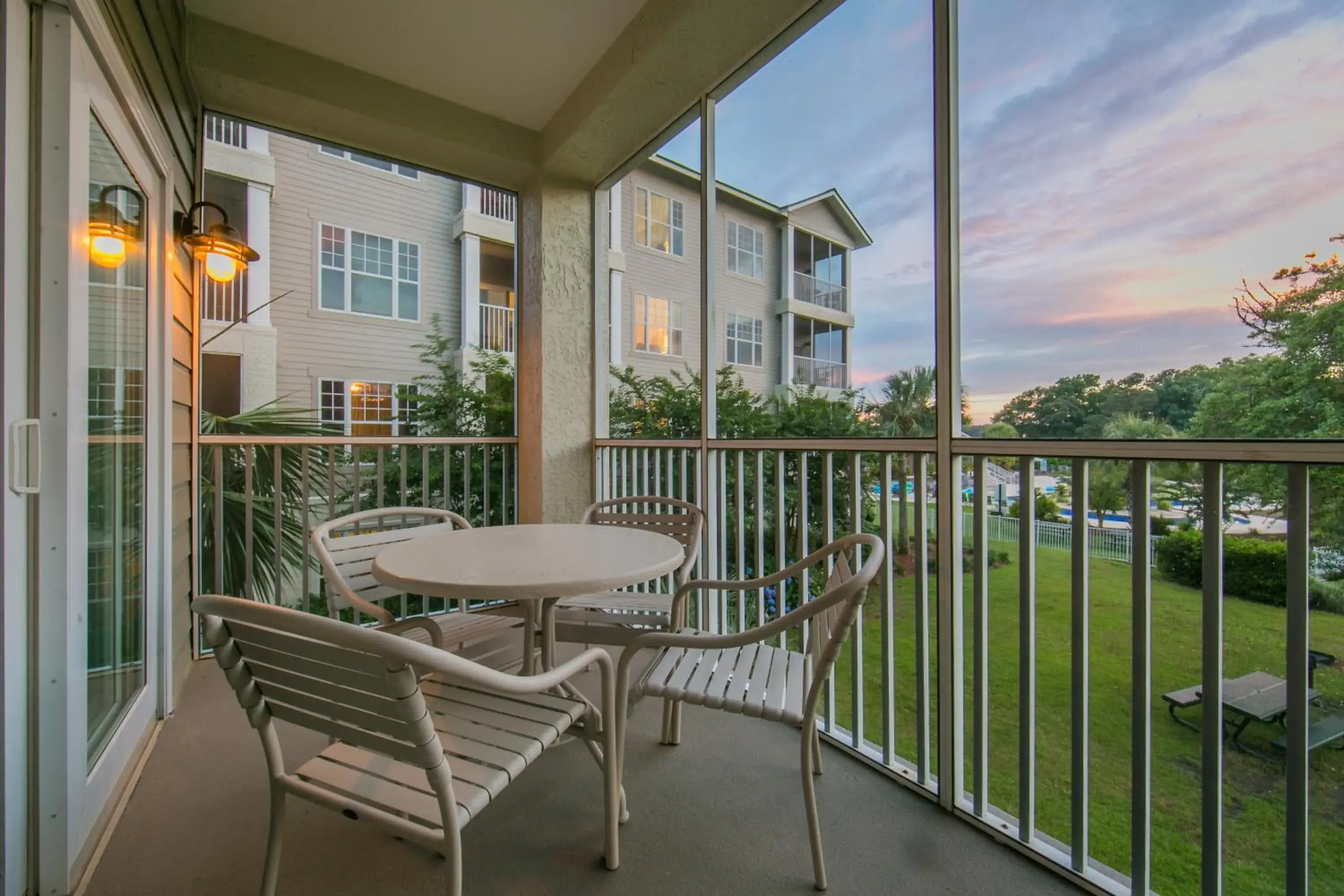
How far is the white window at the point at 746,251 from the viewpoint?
2.75 m

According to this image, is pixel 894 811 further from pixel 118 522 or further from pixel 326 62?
pixel 326 62

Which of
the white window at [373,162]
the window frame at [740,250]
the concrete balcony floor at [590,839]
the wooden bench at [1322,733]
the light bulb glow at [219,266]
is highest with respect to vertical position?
the white window at [373,162]

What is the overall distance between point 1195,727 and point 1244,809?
0.18 m

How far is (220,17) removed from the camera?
2.59 metres

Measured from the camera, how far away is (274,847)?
3.78 ft

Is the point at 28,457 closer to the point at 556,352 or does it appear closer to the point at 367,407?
the point at 367,407

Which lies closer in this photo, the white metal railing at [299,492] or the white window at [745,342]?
the white window at [745,342]

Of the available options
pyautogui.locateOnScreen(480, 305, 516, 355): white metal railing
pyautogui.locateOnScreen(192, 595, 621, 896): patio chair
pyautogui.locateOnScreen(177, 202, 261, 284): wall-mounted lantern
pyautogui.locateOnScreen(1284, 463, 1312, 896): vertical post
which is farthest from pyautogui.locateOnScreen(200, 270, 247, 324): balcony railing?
pyautogui.locateOnScreen(1284, 463, 1312, 896): vertical post

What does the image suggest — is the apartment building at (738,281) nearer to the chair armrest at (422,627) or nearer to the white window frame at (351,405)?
the white window frame at (351,405)

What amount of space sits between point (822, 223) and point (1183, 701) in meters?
2.00

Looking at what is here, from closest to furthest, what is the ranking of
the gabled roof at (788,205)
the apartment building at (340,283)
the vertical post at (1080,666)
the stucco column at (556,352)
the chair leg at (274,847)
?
1. the chair leg at (274,847)
2. the vertical post at (1080,666)
3. the gabled roof at (788,205)
4. the apartment building at (340,283)
5. the stucco column at (556,352)

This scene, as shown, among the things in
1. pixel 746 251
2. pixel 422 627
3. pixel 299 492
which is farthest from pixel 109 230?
pixel 746 251

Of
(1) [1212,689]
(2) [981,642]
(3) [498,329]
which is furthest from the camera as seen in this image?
(3) [498,329]

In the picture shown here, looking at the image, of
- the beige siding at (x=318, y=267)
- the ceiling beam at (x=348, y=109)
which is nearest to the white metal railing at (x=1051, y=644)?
the beige siding at (x=318, y=267)
